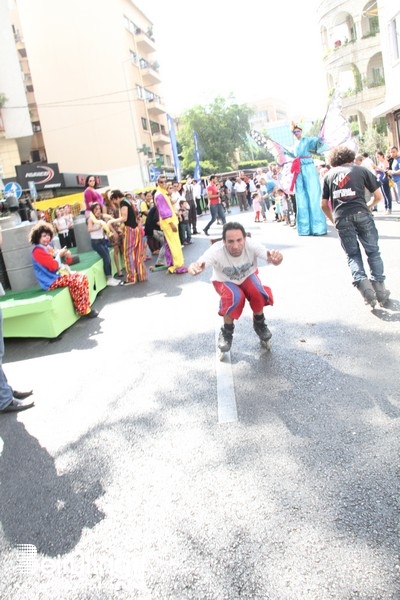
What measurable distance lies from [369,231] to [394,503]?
155 inches

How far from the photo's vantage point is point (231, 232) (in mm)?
4859

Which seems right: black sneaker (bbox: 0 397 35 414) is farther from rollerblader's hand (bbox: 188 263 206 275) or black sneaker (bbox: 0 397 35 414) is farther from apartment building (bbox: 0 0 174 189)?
apartment building (bbox: 0 0 174 189)

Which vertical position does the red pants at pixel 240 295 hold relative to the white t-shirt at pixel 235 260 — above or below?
below

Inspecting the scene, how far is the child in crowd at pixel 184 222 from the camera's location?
15014 mm

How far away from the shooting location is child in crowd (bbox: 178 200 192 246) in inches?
591

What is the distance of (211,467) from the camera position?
331cm

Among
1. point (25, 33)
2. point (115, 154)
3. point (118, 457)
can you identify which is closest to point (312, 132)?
point (115, 154)

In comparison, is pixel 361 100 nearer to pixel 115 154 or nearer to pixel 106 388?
pixel 115 154

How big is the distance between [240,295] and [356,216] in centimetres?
186

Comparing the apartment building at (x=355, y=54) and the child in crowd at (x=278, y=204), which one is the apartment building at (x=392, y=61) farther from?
the apartment building at (x=355, y=54)

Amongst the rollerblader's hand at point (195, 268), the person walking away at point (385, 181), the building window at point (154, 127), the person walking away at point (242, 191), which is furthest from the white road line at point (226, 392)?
the building window at point (154, 127)

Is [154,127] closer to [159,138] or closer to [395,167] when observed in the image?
[159,138]

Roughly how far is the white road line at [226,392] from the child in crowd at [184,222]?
10055 mm

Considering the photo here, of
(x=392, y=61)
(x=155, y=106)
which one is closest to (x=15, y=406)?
(x=392, y=61)
